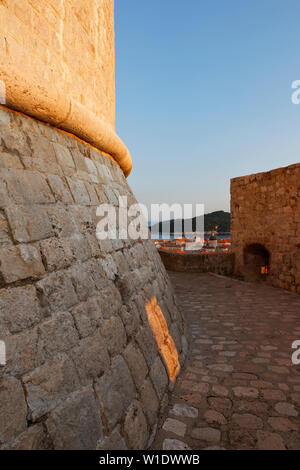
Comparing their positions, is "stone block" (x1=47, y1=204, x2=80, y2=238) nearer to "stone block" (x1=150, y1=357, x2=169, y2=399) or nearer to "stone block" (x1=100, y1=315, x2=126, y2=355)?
"stone block" (x1=100, y1=315, x2=126, y2=355)

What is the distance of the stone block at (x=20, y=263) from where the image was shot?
4.15 ft

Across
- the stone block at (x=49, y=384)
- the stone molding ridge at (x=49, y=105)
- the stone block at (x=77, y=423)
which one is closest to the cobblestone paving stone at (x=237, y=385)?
the stone block at (x=77, y=423)

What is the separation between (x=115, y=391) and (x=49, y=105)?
7.39 ft

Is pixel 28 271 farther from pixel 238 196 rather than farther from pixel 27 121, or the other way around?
pixel 238 196

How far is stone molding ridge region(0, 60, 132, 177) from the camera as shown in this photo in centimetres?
167

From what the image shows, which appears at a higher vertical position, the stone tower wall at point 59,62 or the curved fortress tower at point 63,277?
the stone tower wall at point 59,62

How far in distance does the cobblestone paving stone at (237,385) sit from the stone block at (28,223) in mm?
1730

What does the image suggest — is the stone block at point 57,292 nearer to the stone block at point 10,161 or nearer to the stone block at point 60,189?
the stone block at point 60,189

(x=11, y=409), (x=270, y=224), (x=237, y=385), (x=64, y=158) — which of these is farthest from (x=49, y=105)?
(x=270, y=224)

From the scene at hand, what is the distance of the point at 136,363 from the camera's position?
6.25ft

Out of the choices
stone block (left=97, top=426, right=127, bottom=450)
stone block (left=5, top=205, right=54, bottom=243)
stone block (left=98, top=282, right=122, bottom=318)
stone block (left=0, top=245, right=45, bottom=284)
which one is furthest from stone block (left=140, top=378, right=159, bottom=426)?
stone block (left=5, top=205, right=54, bottom=243)

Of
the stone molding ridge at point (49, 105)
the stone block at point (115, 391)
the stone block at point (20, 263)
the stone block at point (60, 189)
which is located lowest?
the stone block at point (115, 391)

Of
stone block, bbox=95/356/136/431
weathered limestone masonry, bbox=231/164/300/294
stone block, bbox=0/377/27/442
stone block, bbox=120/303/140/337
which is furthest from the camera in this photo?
weathered limestone masonry, bbox=231/164/300/294

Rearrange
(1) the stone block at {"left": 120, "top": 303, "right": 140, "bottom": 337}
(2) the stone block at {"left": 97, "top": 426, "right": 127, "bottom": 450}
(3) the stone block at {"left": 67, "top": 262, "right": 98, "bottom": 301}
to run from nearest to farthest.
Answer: (2) the stone block at {"left": 97, "top": 426, "right": 127, "bottom": 450}
(3) the stone block at {"left": 67, "top": 262, "right": 98, "bottom": 301}
(1) the stone block at {"left": 120, "top": 303, "right": 140, "bottom": 337}
